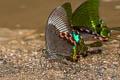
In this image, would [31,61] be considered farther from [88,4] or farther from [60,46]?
[88,4]

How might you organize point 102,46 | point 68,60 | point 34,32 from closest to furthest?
point 68,60 → point 102,46 → point 34,32

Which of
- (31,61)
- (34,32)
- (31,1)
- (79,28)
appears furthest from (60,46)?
(31,1)

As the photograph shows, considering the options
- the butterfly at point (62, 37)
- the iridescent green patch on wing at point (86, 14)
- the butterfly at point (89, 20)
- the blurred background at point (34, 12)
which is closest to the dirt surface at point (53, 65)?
the butterfly at point (62, 37)

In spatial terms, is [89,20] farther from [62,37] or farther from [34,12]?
[34,12]

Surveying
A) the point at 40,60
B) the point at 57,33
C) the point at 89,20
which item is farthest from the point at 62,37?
the point at 40,60

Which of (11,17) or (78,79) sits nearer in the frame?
(78,79)

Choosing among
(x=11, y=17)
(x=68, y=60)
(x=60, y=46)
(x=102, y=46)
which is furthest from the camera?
(x=11, y=17)

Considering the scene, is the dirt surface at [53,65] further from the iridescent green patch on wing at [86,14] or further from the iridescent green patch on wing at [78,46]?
the iridescent green patch on wing at [86,14]

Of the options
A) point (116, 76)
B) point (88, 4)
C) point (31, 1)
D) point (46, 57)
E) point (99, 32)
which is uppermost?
point (31, 1)
